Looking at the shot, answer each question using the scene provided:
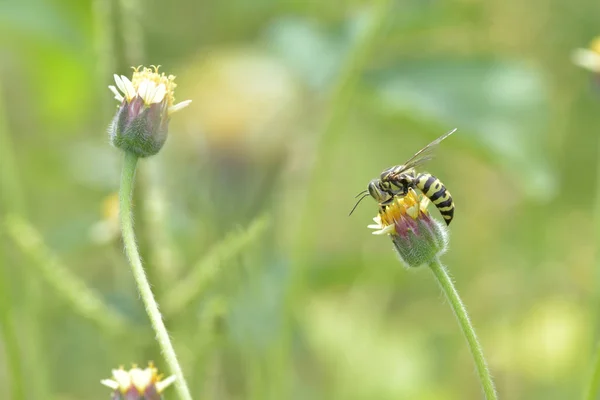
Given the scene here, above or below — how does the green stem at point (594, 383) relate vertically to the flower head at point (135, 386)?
below

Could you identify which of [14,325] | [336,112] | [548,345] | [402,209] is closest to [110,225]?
[14,325]

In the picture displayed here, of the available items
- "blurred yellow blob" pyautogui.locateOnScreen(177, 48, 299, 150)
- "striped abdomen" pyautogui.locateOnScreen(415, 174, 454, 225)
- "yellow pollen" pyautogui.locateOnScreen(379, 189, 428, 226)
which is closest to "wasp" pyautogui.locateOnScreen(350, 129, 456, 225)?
"striped abdomen" pyautogui.locateOnScreen(415, 174, 454, 225)

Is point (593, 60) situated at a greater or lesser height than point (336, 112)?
lesser

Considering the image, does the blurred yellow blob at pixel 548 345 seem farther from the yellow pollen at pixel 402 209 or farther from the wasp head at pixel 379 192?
the yellow pollen at pixel 402 209

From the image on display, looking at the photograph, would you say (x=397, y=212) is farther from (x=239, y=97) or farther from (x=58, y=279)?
(x=239, y=97)

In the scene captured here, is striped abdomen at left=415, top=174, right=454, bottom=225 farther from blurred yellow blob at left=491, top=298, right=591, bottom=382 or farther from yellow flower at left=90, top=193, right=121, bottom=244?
blurred yellow blob at left=491, top=298, right=591, bottom=382

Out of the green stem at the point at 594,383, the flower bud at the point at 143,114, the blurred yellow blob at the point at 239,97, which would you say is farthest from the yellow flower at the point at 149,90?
the blurred yellow blob at the point at 239,97
